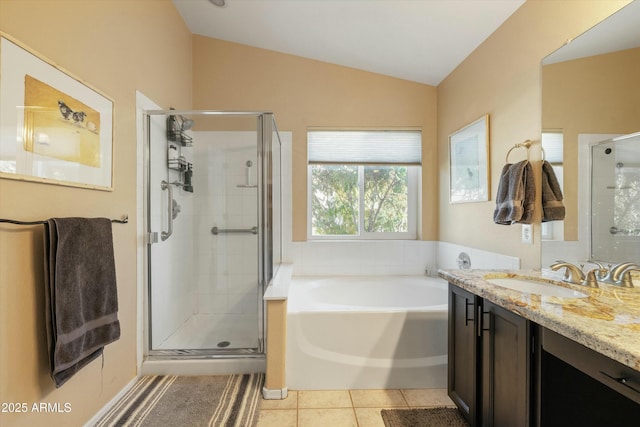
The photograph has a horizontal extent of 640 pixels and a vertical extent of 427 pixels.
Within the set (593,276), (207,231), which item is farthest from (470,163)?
(207,231)

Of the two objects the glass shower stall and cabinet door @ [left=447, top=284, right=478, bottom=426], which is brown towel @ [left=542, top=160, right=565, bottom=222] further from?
the glass shower stall

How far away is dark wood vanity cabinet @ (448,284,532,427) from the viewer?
1.12 metres

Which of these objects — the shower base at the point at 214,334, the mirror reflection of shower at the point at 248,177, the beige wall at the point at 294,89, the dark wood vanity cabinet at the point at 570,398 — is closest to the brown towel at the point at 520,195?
the dark wood vanity cabinet at the point at 570,398

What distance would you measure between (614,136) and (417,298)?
5.98 feet

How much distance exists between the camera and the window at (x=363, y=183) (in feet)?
9.61

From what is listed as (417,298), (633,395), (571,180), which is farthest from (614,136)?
(417,298)

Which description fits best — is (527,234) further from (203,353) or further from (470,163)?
(203,353)

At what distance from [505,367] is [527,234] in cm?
90

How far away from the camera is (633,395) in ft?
2.44

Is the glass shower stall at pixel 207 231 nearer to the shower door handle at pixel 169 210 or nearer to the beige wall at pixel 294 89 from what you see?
the shower door handle at pixel 169 210

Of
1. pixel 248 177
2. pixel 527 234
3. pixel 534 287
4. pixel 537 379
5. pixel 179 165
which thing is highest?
pixel 179 165

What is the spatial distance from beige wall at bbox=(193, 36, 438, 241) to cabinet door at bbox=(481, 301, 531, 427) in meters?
2.02

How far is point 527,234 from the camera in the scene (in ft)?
5.84

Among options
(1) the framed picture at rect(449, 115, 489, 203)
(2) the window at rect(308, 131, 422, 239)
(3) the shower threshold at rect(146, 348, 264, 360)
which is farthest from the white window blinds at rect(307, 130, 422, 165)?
(3) the shower threshold at rect(146, 348, 264, 360)
